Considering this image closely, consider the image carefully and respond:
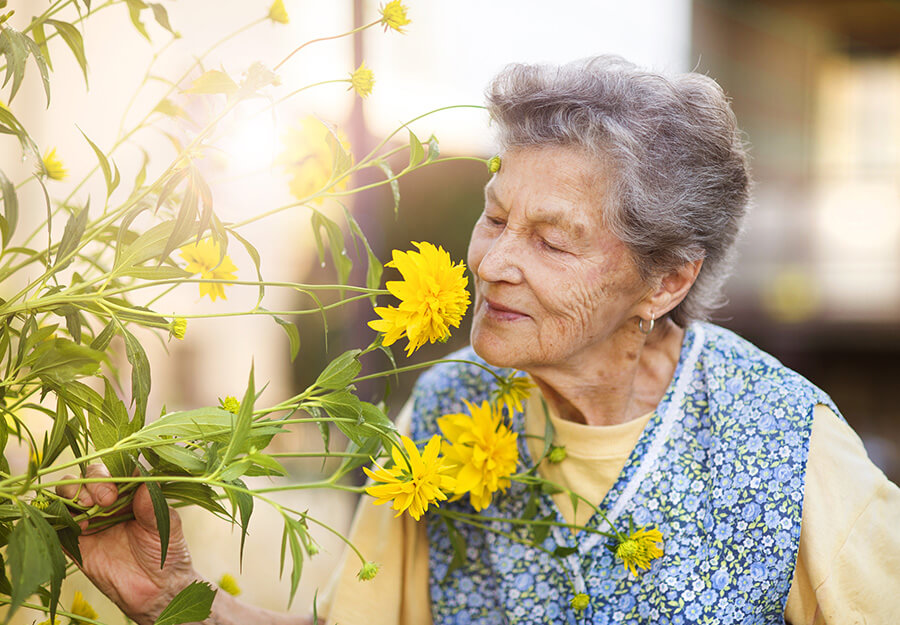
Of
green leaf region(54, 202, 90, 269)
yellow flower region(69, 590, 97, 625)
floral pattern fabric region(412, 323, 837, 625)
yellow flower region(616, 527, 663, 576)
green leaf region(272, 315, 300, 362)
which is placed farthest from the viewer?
floral pattern fabric region(412, 323, 837, 625)

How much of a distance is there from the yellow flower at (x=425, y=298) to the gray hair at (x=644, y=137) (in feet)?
1.37

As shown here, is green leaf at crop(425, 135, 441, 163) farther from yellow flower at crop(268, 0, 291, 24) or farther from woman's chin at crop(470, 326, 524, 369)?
woman's chin at crop(470, 326, 524, 369)

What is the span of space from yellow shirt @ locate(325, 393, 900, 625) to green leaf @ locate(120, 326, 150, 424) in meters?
0.59

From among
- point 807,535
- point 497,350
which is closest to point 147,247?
point 497,350

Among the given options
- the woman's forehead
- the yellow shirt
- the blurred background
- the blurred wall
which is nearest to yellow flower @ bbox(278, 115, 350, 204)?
the blurred background

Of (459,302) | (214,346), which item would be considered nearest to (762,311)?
Result: (214,346)

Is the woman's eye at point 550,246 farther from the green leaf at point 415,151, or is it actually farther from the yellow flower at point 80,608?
the yellow flower at point 80,608

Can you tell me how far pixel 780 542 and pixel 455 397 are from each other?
0.56m

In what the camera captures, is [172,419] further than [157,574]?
No

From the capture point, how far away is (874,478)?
1201 millimetres

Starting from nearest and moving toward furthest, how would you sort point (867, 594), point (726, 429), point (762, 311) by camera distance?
point (867, 594) < point (726, 429) < point (762, 311)

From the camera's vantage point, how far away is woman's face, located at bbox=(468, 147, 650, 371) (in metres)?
1.15

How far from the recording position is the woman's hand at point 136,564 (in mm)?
964

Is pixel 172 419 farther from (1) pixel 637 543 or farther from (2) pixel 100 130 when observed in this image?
(2) pixel 100 130
